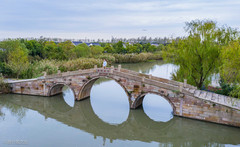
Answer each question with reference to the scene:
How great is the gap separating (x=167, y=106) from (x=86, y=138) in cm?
834

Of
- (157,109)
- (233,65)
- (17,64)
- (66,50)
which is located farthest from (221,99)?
(66,50)

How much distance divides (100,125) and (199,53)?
9.65m

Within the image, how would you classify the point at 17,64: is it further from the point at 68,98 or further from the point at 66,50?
the point at 66,50

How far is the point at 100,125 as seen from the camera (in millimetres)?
15234

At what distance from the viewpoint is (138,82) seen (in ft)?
53.2

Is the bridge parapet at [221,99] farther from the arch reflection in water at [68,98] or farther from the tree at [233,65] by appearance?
the arch reflection in water at [68,98]

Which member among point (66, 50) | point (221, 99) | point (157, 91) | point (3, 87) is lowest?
point (3, 87)

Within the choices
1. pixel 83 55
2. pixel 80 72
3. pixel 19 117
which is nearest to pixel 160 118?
pixel 80 72

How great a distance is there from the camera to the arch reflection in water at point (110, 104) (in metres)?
16.3

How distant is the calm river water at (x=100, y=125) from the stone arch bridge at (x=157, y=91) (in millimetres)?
593

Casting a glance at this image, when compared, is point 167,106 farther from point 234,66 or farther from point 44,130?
point 44,130

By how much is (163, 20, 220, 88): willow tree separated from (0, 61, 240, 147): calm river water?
12.5 ft

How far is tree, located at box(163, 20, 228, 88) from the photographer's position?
16.5 meters

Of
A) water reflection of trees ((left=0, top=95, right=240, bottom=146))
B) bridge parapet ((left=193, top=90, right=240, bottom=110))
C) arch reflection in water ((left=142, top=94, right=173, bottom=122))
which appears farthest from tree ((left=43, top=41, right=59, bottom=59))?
bridge parapet ((left=193, top=90, right=240, bottom=110))
